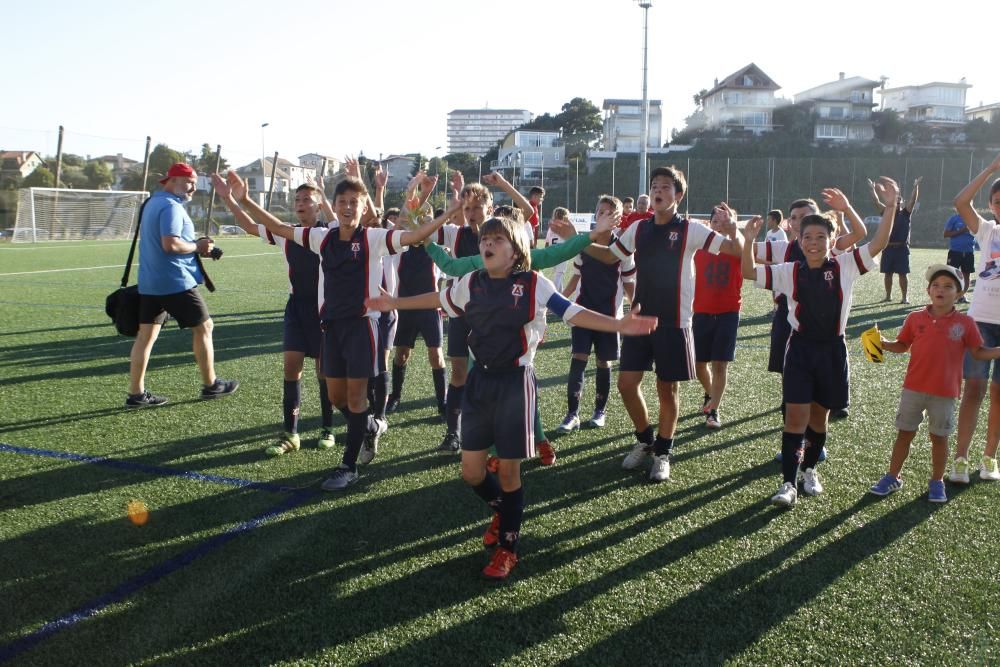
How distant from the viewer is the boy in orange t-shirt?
4516 mm

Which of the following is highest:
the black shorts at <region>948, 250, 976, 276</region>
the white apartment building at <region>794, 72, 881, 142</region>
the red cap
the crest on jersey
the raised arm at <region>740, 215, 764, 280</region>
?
the white apartment building at <region>794, 72, 881, 142</region>

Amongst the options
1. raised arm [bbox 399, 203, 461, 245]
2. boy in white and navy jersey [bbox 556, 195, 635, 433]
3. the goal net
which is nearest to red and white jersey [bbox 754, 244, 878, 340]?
boy in white and navy jersey [bbox 556, 195, 635, 433]

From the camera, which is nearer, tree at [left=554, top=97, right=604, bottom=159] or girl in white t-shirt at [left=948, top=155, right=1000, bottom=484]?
girl in white t-shirt at [left=948, top=155, right=1000, bottom=484]

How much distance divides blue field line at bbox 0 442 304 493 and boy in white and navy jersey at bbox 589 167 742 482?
8.50ft

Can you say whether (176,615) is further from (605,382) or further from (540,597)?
(605,382)

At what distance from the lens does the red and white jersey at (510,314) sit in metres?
3.68

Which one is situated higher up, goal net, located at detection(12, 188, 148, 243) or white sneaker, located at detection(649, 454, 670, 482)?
goal net, located at detection(12, 188, 148, 243)

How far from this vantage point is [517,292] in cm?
369

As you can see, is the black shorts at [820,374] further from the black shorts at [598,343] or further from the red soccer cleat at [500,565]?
the red soccer cleat at [500,565]

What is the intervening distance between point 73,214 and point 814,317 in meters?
40.0

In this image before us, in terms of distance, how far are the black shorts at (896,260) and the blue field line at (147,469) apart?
13.4 meters

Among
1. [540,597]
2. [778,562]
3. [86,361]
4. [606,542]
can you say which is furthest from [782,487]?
[86,361]

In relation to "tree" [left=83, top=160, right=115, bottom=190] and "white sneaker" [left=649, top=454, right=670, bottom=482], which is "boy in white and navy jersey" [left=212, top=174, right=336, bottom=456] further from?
"tree" [left=83, top=160, right=115, bottom=190]

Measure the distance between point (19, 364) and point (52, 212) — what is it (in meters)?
32.1
